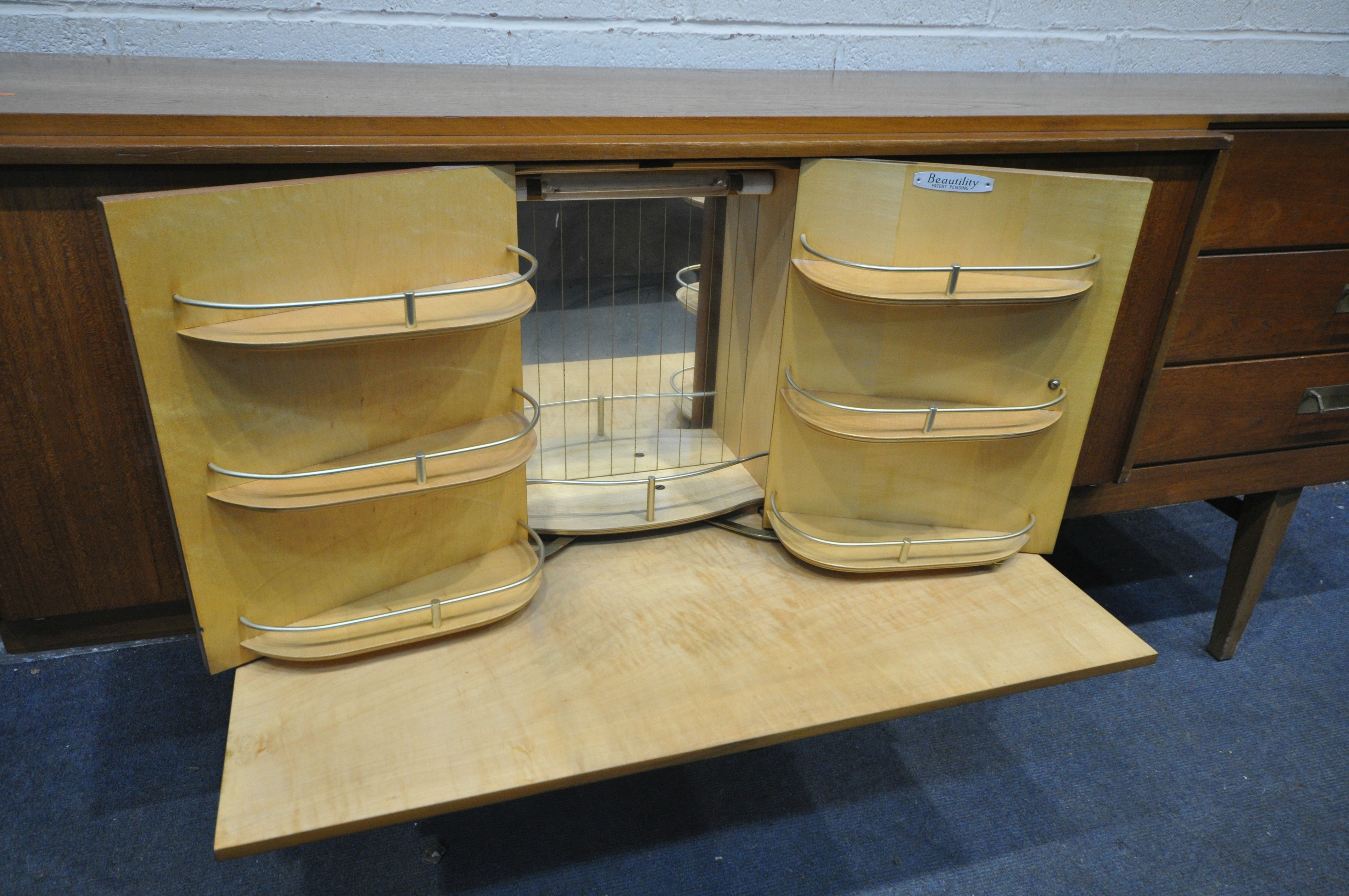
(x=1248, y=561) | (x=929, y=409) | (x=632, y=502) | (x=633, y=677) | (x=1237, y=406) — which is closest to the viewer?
(x=633, y=677)

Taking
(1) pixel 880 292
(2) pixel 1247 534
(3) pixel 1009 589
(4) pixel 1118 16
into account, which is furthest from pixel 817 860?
(4) pixel 1118 16

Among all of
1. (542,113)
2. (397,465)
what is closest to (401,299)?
(397,465)

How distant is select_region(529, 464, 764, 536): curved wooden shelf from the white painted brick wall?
2.21ft

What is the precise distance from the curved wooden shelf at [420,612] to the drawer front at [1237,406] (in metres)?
0.84

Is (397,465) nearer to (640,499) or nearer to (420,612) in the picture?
(420,612)

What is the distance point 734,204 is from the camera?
1112 millimetres

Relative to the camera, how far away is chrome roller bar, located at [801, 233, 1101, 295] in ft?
3.11

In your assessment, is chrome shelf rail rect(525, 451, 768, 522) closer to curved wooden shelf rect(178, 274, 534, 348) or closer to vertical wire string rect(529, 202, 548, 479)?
vertical wire string rect(529, 202, 548, 479)

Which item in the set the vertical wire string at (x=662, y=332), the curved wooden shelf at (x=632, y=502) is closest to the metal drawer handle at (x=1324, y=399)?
the curved wooden shelf at (x=632, y=502)

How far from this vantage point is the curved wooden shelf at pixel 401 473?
84cm

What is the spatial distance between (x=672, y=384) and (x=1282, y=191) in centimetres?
78

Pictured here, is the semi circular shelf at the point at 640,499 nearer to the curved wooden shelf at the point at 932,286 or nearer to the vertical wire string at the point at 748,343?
the vertical wire string at the point at 748,343

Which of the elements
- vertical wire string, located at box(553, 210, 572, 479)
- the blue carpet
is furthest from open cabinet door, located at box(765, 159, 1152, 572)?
the blue carpet

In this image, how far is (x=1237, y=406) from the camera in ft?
4.21
